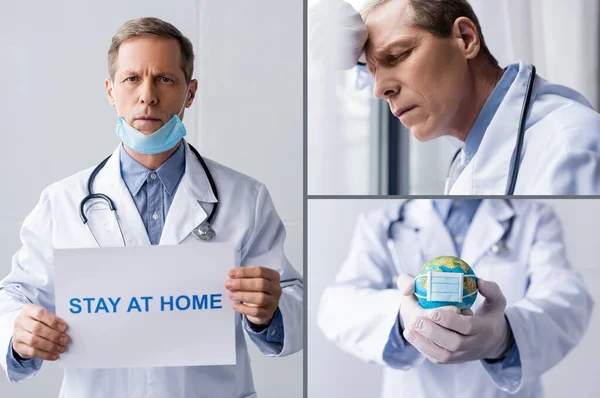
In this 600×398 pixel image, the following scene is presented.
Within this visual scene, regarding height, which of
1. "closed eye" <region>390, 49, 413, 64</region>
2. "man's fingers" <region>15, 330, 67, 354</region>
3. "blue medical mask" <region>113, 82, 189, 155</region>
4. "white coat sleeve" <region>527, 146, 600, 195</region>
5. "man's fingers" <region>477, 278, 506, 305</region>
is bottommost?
"man's fingers" <region>15, 330, 67, 354</region>

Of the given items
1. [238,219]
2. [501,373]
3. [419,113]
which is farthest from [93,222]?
[501,373]

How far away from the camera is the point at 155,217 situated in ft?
5.08

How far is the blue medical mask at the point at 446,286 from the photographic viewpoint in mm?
1429

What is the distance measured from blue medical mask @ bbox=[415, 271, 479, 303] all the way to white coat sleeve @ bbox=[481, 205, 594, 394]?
0.69ft

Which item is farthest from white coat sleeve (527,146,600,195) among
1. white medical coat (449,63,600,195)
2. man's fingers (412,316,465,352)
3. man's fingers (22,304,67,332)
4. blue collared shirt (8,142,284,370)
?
man's fingers (22,304,67,332)

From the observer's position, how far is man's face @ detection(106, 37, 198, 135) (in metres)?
1.54

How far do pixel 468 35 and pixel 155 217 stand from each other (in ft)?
2.69

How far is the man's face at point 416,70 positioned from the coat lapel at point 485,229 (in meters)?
0.21

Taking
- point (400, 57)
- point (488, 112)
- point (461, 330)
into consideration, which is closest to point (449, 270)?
point (461, 330)

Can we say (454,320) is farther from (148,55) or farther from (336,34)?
(148,55)

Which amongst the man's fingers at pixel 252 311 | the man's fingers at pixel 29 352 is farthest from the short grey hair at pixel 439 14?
the man's fingers at pixel 29 352

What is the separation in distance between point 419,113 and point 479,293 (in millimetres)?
436

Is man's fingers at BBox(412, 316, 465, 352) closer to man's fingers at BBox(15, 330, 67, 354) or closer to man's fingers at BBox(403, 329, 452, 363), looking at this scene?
man's fingers at BBox(403, 329, 452, 363)

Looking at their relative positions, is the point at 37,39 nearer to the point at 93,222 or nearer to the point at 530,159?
the point at 93,222
